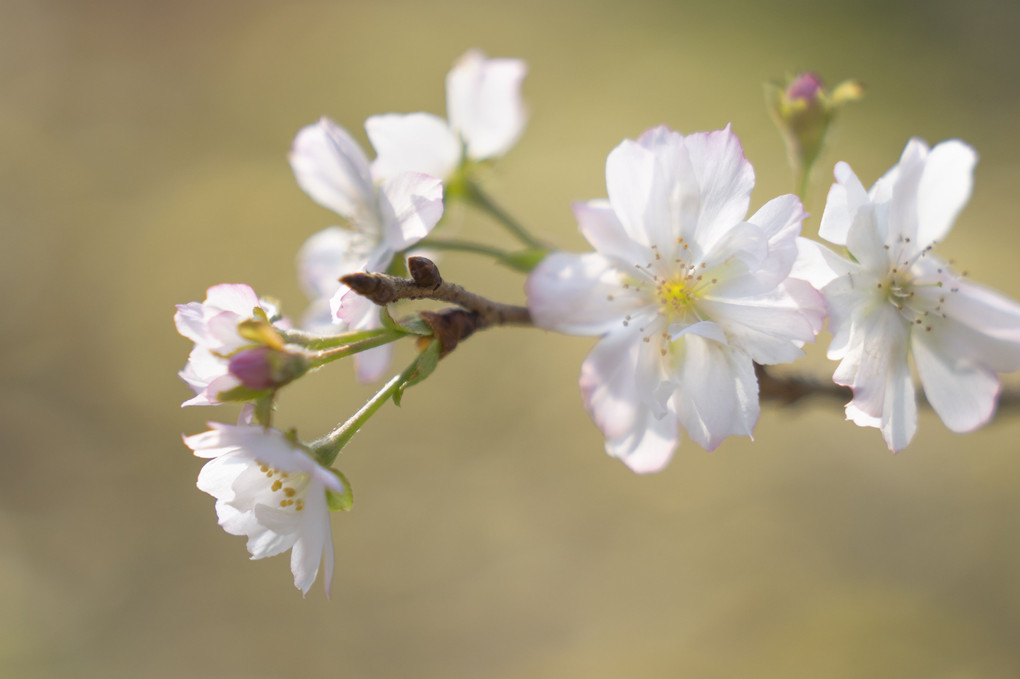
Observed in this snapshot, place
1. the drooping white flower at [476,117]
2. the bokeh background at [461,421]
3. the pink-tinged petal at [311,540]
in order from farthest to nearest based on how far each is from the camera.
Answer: the bokeh background at [461,421] < the drooping white flower at [476,117] < the pink-tinged petal at [311,540]

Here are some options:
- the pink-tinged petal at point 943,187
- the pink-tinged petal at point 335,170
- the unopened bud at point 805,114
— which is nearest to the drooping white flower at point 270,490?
the pink-tinged petal at point 335,170

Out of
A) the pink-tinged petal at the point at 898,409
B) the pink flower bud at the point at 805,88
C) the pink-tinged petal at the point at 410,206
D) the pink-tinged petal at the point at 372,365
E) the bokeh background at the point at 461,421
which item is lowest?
the bokeh background at the point at 461,421

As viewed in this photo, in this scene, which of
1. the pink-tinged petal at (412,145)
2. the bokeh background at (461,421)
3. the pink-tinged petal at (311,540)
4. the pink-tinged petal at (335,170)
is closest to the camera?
the pink-tinged petal at (311,540)

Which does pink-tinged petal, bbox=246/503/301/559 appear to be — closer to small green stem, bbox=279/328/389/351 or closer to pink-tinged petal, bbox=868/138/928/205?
small green stem, bbox=279/328/389/351

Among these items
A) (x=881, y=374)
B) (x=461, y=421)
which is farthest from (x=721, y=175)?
(x=461, y=421)

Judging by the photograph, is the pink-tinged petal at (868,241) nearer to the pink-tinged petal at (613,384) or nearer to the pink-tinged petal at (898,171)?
the pink-tinged petal at (898,171)

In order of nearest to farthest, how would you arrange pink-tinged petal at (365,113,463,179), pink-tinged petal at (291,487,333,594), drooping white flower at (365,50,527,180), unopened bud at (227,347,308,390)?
unopened bud at (227,347,308,390), pink-tinged petal at (291,487,333,594), pink-tinged petal at (365,113,463,179), drooping white flower at (365,50,527,180)

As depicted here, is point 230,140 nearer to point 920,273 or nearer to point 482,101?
point 482,101

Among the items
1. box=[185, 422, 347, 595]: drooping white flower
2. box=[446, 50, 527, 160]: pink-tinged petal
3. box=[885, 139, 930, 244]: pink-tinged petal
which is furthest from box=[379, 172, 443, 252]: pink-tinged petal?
box=[885, 139, 930, 244]: pink-tinged petal
